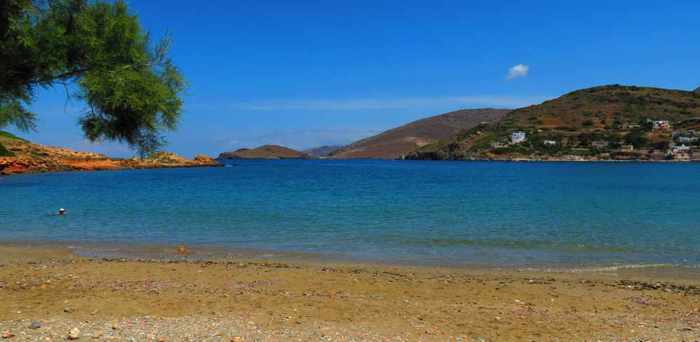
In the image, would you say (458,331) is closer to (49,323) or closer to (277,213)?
(49,323)

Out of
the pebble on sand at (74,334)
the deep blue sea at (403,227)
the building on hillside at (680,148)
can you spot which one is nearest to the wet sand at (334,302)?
the pebble on sand at (74,334)

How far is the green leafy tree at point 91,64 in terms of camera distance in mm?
9312

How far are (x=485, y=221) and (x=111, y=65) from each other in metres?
22.4

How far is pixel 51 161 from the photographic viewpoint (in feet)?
339

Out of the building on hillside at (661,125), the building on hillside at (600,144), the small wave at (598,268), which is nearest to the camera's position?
the small wave at (598,268)

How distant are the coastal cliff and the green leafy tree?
75271 millimetres

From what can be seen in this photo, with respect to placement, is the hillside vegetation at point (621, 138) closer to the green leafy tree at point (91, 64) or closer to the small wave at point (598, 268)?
the small wave at point (598, 268)

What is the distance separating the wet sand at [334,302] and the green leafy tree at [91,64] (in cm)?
363

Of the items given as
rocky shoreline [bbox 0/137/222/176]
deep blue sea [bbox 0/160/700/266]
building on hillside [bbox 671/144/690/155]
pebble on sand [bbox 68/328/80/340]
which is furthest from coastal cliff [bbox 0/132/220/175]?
building on hillside [bbox 671/144/690/155]

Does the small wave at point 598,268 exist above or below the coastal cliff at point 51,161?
below

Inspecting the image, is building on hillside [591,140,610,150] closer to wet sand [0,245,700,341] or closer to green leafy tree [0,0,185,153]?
wet sand [0,245,700,341]

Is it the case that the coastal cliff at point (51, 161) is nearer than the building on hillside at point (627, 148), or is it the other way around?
the coastal cliff at point (51, 161)

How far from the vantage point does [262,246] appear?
2103cm

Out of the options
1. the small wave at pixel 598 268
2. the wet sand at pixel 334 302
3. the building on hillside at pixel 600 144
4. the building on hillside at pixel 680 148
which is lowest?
Result: the small wave at pixel 598 268
